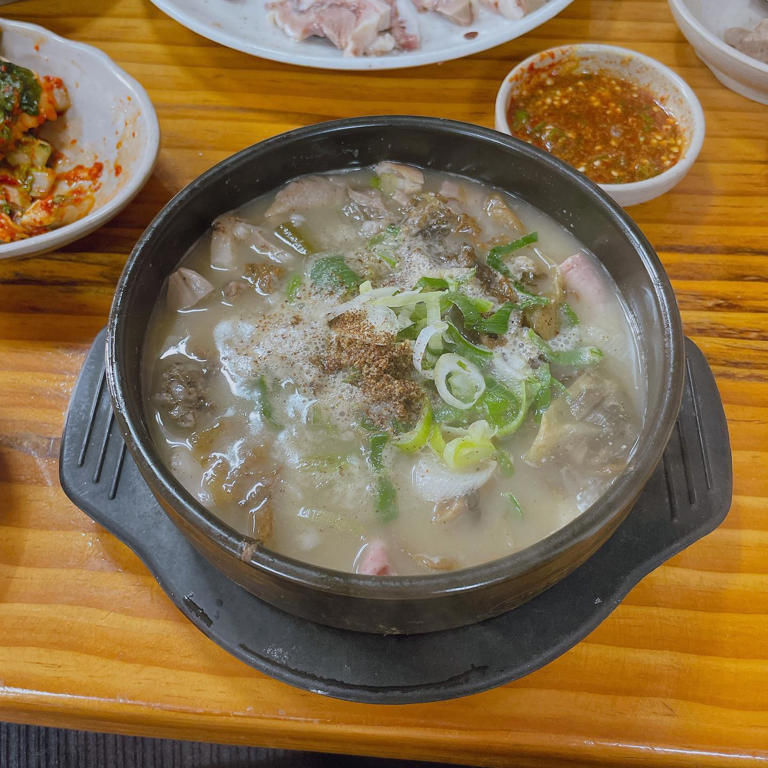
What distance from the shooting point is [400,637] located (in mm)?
1289

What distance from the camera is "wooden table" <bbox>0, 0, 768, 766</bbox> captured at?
1.34 m

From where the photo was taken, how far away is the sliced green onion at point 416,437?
1395mm

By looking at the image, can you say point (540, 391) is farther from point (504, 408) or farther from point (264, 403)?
point (264, 403)

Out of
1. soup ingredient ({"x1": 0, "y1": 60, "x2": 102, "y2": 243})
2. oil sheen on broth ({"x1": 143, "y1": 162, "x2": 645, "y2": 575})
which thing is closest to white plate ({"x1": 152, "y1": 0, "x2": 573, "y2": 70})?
soup ingredient ({"x1": 0, "y1": 60, "x2": 102, "y2": 243})

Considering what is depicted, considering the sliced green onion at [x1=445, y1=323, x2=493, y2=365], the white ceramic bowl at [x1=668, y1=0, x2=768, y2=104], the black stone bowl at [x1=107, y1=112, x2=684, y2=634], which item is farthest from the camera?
the white ceramic bowl at [x1=668, y1=0, x2=768, y2=104]

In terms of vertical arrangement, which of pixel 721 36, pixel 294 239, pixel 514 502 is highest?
pixel 721 36

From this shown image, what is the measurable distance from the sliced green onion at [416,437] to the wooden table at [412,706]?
49cm

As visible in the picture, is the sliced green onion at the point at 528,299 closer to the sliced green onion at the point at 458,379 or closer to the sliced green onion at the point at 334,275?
the sliced green onion at the point at 458,379

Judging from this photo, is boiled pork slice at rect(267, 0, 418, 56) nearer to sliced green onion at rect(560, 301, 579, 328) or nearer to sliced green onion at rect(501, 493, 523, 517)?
sliced green onion at rect(560, 301, 579, 328)

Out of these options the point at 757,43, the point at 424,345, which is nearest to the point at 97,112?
the point at 424,345

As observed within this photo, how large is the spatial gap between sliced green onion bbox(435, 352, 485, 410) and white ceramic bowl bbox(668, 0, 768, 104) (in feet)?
4.85

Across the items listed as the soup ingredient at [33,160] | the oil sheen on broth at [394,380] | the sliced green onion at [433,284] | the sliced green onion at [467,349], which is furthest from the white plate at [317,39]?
the sliced green onion at [467,349]

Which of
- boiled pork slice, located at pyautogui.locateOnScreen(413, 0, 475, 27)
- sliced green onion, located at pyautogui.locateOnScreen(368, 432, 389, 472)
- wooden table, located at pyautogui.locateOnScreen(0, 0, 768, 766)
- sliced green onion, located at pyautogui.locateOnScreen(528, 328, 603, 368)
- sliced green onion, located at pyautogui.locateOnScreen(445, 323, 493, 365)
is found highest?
boiled pork slice, located at pyautogui.locateOnScreen(413, 0, 475, 27)

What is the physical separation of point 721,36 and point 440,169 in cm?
132
